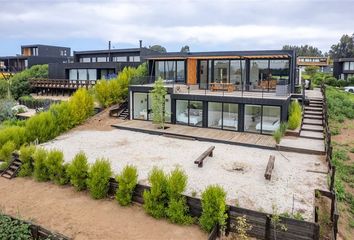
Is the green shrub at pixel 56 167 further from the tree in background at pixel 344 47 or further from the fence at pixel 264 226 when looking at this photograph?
the tree in background at pixel 344 47

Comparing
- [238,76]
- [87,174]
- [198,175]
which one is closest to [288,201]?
[198,175]

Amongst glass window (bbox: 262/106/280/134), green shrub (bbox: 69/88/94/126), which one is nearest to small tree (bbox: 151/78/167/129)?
green shrub (bbox: 69/88/94/126)

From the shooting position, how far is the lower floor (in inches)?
711

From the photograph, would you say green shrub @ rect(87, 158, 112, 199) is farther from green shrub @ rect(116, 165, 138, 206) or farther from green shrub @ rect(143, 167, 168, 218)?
green shrub @ rect(143, 167, 168, 218)

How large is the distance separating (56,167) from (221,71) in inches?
588

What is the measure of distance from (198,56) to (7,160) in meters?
14.9

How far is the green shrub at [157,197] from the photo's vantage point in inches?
387

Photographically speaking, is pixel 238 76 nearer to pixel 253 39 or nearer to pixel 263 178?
pixel 263 178

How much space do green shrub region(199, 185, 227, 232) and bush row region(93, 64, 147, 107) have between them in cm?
1703

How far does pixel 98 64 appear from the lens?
32.9m

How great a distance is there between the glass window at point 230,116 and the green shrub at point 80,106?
393 inches

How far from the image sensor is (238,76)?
74.6 feet

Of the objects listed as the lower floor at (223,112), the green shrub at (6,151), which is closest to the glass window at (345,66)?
the lower floor at (223,112)

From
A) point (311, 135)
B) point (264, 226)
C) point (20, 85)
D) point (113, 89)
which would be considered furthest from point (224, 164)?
point (20, 85)
